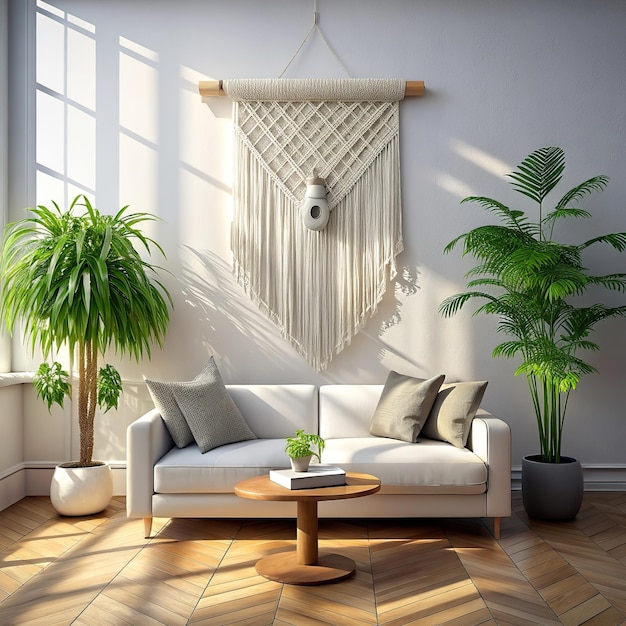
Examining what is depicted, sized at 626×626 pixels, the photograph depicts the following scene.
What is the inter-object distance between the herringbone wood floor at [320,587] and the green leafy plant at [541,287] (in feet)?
2.54

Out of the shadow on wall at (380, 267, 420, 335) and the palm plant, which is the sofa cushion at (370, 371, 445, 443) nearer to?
the shadow on wall at (380, 267, 420, 335)

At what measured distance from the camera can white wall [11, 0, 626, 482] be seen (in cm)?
445

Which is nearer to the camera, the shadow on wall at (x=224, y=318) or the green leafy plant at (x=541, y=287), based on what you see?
the green leafy plant at (x=541, y=287)

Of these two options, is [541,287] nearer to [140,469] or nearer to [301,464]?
[301,464]

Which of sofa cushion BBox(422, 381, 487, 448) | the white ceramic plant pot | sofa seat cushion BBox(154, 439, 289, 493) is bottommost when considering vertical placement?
sofa seat cushion BBox(154, 439, 289, 493)

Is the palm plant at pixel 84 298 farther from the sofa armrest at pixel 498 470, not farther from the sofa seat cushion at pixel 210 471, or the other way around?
the sofa armrest at pixel 498 470

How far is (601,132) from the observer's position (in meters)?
4.48

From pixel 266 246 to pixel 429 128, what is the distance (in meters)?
1.28

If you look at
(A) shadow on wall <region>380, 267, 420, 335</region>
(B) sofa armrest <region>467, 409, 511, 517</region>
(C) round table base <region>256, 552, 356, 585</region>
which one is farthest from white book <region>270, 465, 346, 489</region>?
(A) shadow on wall <region>380, 267, 420, 335</region>

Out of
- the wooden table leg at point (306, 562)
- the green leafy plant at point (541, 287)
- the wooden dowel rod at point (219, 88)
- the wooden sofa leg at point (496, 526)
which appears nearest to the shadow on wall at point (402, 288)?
the green leafy plant at point (541, 287)

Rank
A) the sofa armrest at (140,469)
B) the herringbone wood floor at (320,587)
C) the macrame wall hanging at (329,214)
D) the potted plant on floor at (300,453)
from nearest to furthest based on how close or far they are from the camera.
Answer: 1. the herringbone wood floor at (320,587)
2. the potted plant on floor at (300,453)
3. the sofa armrest at (140,469)
4. the macrame wall hanging at (329,214)

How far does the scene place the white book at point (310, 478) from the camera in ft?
9.65

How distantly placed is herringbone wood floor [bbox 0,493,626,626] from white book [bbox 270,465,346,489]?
40cm

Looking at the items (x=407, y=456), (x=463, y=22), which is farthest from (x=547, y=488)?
(x=463, y=22)
